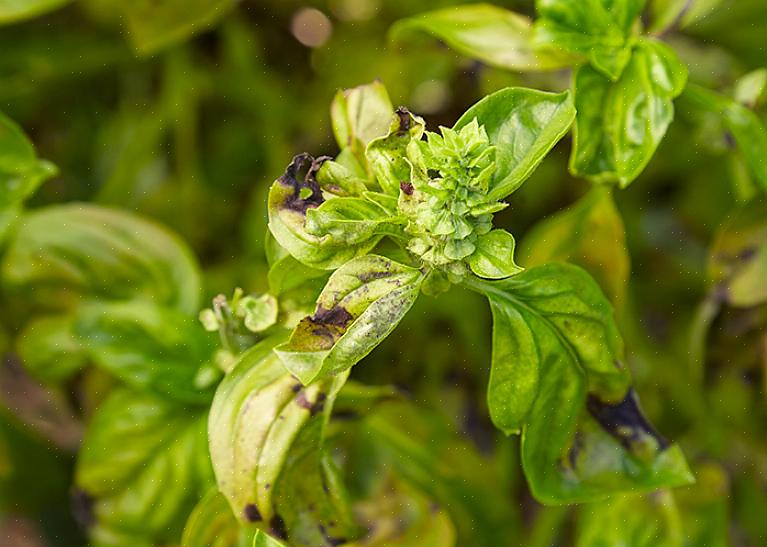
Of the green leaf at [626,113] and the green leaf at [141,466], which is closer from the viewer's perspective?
the green leaf at [626,113]

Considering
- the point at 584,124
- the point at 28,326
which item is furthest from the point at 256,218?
the point at 584,124

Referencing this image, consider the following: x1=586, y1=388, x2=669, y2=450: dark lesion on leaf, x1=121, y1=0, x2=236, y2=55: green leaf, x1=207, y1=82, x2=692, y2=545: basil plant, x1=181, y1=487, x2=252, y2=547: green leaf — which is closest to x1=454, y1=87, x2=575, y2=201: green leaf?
x1=207, y1=82, x2=692, y2=545: basil plant

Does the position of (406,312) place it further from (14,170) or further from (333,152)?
(333,152)

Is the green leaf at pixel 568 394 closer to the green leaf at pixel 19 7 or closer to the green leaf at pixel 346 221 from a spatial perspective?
the green leaf at pixel 346 221

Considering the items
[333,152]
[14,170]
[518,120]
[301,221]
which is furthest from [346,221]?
[333,152]

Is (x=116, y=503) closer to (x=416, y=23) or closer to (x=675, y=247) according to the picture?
(x=416, y=23)

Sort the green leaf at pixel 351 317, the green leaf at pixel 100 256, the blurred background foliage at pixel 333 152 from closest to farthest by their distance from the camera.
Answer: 1. the green leaf at pixel 351 317
2. the green leaf at pixel 100 256
3. the blurred background foliage at pixel 333 152

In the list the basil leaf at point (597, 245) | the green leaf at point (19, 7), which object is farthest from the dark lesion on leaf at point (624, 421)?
the green leaf at point (19, 7)
